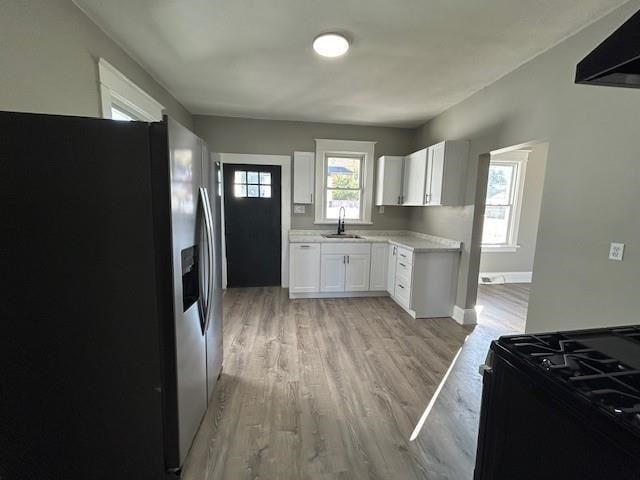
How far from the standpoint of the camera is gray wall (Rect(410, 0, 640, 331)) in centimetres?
175

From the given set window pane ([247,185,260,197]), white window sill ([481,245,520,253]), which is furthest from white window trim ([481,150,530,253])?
window pane ([247,185,260,197])

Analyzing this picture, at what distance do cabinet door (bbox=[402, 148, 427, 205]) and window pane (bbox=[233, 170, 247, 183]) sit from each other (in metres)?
2.52

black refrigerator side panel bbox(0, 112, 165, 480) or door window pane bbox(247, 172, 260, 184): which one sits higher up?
door window pane bbox(247, 172, 260, 184)

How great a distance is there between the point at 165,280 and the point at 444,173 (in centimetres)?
319

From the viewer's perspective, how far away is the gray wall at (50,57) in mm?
1404

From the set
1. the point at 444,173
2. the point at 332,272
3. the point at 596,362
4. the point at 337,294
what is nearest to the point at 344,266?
the point at 332,272

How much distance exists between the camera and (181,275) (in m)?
1.39

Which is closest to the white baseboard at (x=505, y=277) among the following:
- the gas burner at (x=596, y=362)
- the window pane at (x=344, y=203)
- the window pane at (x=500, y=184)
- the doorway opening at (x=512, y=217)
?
the doorway opening at (x=512, y=217)

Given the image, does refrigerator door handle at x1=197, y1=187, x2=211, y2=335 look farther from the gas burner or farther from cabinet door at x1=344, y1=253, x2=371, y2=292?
cabinet door at x1=344, y1=253, x2=371, y2=292

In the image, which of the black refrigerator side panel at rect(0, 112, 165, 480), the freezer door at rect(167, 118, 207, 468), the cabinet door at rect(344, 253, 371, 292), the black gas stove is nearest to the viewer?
the black gas stove

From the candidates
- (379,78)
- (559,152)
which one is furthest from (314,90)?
(559,152)

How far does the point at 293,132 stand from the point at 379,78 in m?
1.91

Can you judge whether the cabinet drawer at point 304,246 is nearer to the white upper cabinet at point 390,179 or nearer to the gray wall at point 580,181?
the white upper cabinet at point 390,179

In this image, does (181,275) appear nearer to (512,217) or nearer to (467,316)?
(467,316)
